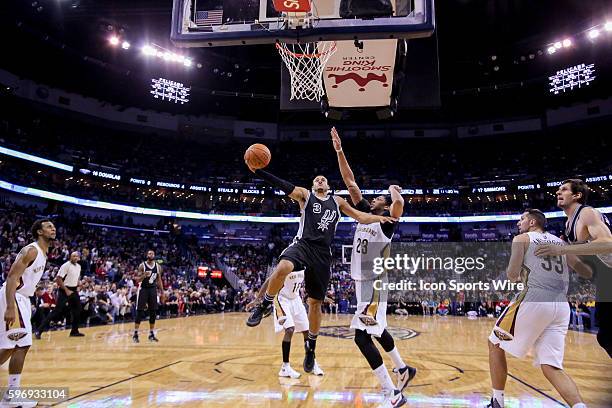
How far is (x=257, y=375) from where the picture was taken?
230 inches

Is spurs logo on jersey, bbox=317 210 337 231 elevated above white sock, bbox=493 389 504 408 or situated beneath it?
elevated above

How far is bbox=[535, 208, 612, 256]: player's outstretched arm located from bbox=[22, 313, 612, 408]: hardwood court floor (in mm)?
1989

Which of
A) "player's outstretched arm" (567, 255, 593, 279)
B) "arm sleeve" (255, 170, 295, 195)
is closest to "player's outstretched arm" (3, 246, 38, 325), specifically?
"arm sleeve" (255, 170, 295, 195)

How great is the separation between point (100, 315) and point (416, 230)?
24.9m

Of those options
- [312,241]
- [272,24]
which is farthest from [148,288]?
[272,24]

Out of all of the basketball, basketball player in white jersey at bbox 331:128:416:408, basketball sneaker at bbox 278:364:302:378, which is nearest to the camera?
basketball player in white jersey at bbox 331:128:416:408

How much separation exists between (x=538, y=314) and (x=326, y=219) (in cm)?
246

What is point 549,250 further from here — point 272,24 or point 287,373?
point 272,24

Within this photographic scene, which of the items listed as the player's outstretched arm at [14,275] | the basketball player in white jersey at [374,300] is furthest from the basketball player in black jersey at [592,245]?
the player's outstretched arm at [14,275]

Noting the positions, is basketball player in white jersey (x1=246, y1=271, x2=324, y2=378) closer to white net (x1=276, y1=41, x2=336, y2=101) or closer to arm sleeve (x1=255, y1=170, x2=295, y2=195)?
arm sleeve (x1=255, y1=170, x2=295, y2=195)

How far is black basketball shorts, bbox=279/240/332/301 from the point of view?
4.81 m

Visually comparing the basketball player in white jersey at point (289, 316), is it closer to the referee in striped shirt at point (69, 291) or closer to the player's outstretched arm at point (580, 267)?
the player's outstretched arm at point (580, 267)

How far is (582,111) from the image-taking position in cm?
2955

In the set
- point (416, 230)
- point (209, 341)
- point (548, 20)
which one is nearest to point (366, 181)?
point (416, 230)
